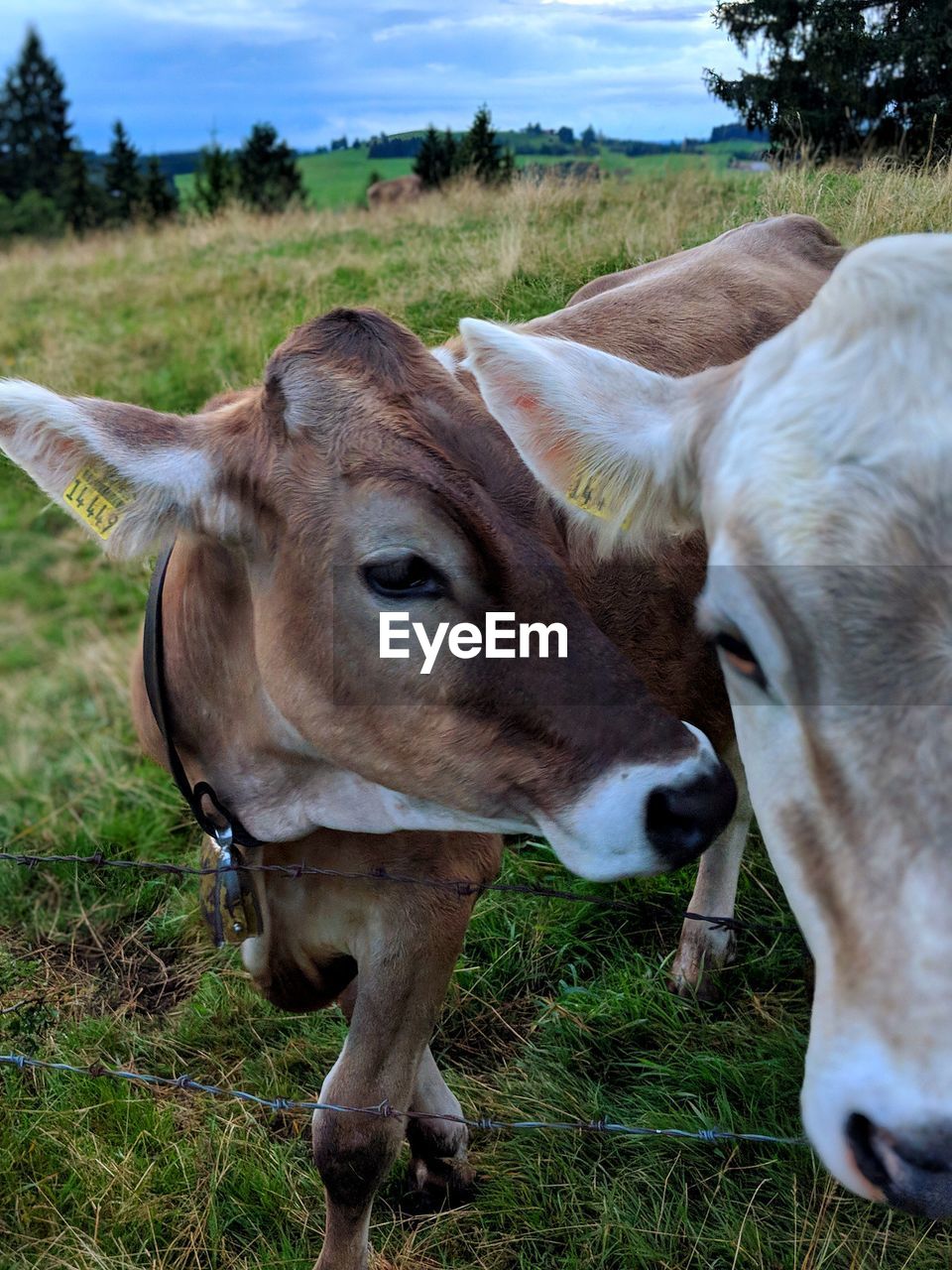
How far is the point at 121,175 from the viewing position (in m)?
39.0

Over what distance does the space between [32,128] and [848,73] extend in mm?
54241

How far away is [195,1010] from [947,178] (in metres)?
3.75

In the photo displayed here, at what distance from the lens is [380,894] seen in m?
2.46

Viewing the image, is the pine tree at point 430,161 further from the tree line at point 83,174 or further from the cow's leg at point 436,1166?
the cow's leg at point 436,1166

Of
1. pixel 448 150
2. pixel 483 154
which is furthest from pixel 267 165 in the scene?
pixel 483 154

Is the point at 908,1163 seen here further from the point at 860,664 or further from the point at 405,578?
the point at 405,578

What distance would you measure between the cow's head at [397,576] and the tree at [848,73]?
2.00 meters

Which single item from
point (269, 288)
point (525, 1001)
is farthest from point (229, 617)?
point (269, 288)

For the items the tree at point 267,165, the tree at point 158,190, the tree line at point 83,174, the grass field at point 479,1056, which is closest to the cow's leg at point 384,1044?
the grass field at point 479,1056

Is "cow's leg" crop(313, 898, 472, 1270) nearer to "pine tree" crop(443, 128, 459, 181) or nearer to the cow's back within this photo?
the cow's back

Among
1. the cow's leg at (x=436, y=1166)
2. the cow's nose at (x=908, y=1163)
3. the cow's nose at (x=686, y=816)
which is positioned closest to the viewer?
the cow's nose at (x=908, y=1163)

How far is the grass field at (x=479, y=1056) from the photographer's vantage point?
8.60ft

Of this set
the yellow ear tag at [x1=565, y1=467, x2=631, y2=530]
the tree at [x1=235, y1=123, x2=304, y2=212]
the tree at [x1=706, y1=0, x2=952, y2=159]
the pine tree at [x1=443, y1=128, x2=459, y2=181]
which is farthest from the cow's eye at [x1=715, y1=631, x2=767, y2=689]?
the tree at [x1=235, y1=123, x2=304, y2=212]

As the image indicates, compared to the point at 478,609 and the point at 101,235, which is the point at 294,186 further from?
the point at 478,609
